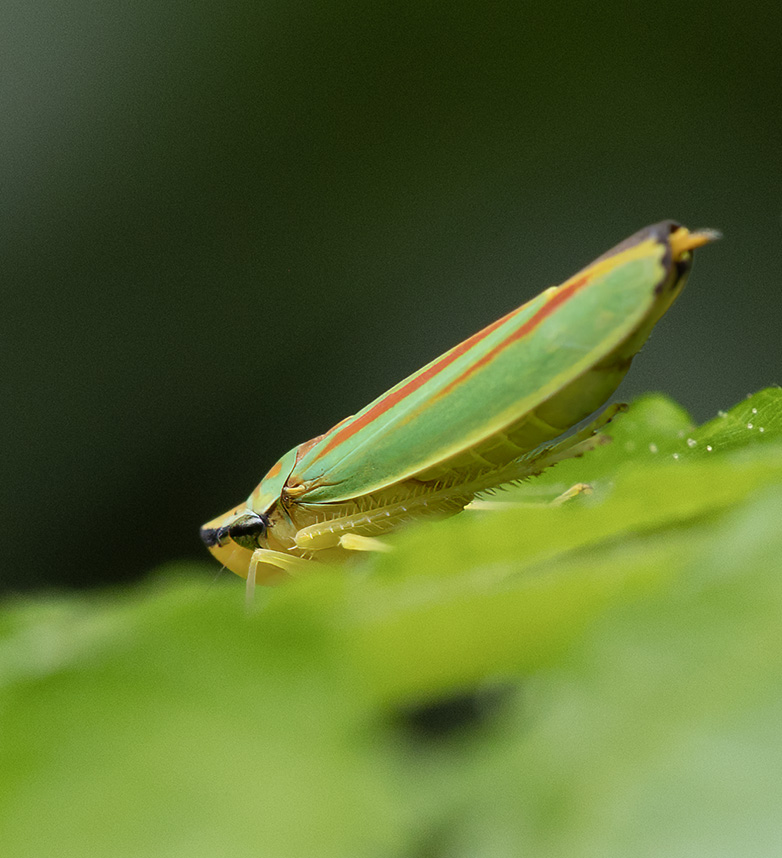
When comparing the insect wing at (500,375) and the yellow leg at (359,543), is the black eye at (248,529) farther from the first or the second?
the yellow leg at (359,543)

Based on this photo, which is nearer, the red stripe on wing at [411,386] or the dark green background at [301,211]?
the red stripe on wing at [411,386]

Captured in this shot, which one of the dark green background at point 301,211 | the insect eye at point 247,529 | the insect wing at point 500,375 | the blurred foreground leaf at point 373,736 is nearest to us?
the blurred foreground leaf at point 373,736

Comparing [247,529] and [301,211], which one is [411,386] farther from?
[301,211]

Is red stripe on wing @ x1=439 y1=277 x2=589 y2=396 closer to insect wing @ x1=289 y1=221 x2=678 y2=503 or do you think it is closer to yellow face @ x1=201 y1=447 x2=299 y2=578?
insect wing @ x1=289 y1=221 x2=678 y2=503

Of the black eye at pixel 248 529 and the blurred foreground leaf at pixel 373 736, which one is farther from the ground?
the blurred foreground leaf at pixel 373 736

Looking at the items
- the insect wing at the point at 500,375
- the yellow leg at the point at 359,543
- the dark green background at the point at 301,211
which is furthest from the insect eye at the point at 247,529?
the dark green background at the point at 301,211

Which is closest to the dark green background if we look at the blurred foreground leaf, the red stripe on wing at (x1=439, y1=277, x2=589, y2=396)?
the red stripe on wing at (x1=439, y1=277, x2=589, y2=396)

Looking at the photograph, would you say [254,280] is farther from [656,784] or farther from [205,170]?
[656,784]

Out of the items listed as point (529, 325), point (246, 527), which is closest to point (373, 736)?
point (529, 325)
